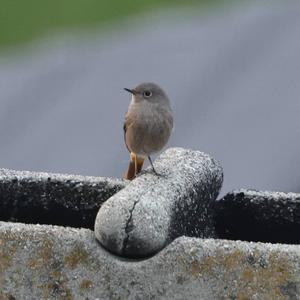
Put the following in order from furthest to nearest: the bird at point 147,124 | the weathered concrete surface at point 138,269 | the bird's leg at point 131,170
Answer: the bird at point 147,124
the bird's leg at point 131,170
the weathered concrete surface at point 138,269

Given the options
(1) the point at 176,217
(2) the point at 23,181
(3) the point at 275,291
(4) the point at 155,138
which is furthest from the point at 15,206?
(4) the point at 155,138

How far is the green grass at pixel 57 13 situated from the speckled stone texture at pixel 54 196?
896cm

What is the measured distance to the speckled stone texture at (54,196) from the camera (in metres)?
5.50

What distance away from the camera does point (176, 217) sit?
4941 mm

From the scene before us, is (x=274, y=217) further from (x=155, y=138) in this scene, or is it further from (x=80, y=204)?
(x=155, y=138)

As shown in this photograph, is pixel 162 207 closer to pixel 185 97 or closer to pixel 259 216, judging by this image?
pixel 259 216

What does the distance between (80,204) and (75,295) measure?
83 centimetres

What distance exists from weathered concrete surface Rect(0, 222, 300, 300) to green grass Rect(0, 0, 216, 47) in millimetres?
9758

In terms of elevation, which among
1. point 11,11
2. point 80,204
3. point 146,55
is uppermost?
point 80,204

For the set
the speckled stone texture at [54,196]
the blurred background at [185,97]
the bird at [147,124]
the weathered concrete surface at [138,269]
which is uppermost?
the weathered concrete surface at [138,269]

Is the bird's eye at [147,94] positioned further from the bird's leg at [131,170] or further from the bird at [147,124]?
the bird's leg at [131,170]

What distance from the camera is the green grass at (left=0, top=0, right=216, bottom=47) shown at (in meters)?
15.2

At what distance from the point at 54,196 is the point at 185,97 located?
3947 mm

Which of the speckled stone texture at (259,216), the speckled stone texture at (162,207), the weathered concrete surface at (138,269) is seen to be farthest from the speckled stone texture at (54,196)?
the weathered concrete surface at (138,269)
